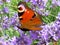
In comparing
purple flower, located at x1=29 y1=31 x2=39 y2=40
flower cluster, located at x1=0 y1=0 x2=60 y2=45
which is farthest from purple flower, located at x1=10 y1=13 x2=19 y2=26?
purple flower, located at x1=29 y1=31 x2=39 y2=40

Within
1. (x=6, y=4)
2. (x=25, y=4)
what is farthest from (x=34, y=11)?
(x=6, y=4)

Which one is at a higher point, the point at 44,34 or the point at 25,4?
the point at 25,4

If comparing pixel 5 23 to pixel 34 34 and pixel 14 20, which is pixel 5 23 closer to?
pixel 14 20

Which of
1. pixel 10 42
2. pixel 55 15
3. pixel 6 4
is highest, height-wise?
pixel 6 4

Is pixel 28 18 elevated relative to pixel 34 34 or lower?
elevated

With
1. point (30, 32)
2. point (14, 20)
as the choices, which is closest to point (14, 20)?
point (14, 20)

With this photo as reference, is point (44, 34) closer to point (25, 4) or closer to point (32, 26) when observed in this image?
point (32, 26)
